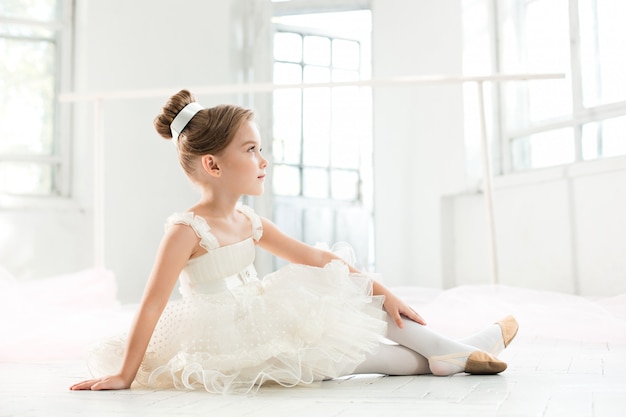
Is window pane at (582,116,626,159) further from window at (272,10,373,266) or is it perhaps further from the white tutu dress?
the white tutu dress

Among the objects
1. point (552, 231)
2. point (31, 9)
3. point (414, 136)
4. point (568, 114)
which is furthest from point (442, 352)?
point (31, 9)

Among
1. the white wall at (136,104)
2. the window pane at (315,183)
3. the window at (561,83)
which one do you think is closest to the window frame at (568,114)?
the window at (561,83)

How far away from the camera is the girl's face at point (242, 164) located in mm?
1577

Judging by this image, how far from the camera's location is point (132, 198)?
13.0 ft

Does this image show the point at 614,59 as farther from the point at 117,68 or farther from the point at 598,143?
the point at 117,68

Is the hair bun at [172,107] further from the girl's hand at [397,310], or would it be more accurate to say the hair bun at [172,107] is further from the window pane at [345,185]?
the window pane at [345,185]

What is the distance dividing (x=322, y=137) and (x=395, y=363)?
114 inches

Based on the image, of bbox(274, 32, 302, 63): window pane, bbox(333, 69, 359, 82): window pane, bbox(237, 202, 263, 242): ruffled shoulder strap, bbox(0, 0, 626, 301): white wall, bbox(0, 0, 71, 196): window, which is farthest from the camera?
bbox(333, 69, 359, 82): window pane

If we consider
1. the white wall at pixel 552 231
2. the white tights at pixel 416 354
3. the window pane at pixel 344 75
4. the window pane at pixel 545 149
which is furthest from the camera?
the window pane at pixel 344 75

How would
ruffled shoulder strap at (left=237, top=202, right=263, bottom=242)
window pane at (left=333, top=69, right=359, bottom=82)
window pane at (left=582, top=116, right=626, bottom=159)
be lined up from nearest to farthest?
1. ruffled shoulder strap at (left=237, top=202, right=263, bottom=242)
2. window pane at (left=582, top=116, right=626, bottom=159)
3. window pane at (left=333, top=69, right=359, bottom=82)

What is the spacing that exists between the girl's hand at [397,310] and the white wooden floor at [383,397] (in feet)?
0.38

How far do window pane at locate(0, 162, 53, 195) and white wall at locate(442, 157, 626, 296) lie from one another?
83.6 inches

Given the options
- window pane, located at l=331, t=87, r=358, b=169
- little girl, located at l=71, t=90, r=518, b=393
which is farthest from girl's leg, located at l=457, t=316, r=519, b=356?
window pane, located at l=331, t=87, r=358, b=169

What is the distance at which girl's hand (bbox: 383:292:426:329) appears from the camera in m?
1.52
